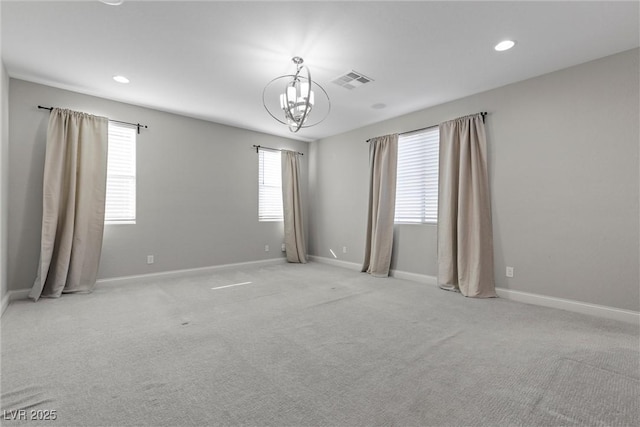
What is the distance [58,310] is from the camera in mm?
2947

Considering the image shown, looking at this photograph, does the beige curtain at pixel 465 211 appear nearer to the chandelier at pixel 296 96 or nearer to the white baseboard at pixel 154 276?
the chandelier at pixel 296 96

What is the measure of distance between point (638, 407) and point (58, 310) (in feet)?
15.6

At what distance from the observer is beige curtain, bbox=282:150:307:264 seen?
579 cm

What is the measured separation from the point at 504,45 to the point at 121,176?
16.6ft

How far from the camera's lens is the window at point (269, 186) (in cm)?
559

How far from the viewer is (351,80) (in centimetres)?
339

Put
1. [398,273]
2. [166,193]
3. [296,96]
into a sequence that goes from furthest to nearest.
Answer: [398,273]
[166,193]
[296,96]

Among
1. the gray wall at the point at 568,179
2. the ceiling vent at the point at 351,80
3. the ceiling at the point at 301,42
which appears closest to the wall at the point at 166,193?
the ceiling at the point at 301,42

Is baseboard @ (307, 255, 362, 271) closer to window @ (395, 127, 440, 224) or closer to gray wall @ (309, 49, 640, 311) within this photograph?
window @ (395, 127, 440, 224)

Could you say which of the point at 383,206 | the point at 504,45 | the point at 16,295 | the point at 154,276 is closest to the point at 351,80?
the point at 504,45

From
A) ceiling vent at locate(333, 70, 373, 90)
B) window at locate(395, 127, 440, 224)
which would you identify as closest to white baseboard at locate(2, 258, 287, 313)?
window at locate(395, 127, 440, 224)

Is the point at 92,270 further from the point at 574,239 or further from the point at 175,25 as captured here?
the point at 574,239

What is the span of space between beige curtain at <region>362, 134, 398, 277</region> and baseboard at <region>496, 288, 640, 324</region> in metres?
1.71

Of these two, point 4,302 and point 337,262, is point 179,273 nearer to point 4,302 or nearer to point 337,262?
point 4,302
